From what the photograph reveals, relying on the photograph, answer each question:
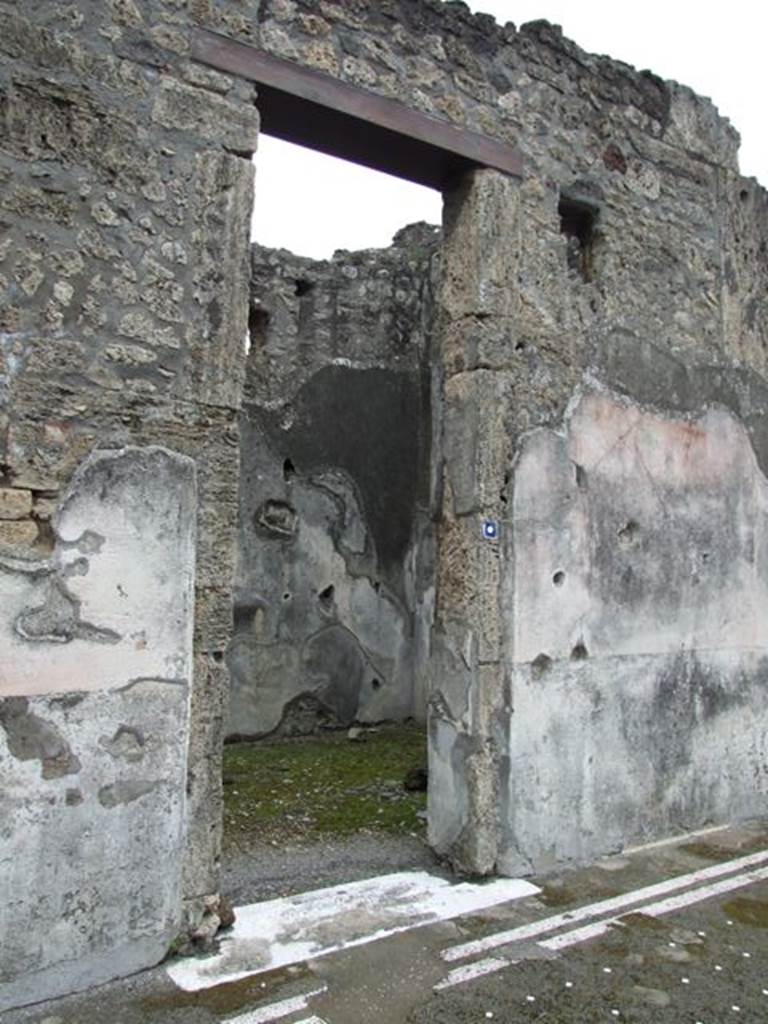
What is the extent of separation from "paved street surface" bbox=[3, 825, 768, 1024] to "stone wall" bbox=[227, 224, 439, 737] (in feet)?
11.8

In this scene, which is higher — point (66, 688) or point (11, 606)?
point (11, 606)

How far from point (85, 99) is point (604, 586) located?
2.99 meters

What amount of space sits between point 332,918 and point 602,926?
102 centimetres

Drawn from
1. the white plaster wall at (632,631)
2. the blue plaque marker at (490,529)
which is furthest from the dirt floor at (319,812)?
the blue plaque marker at (490,529)

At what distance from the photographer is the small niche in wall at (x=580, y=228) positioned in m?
4.39

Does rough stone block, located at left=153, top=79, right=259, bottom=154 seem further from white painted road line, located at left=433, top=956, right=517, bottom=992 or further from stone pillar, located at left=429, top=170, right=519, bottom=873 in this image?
white painted road line, located at left=433, top=956, right=517, bottom=992

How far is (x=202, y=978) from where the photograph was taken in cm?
281

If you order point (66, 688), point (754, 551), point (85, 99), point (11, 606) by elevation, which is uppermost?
point (85, 99)

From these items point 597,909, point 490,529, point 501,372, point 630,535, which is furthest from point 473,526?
point 597,909

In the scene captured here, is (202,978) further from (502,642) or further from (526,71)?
(526,71)

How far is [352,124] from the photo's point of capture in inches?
142

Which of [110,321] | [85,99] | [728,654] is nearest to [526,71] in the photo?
[85,99]

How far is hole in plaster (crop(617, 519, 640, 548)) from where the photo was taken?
14.3 ft

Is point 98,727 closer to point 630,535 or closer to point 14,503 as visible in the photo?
point 14,503
